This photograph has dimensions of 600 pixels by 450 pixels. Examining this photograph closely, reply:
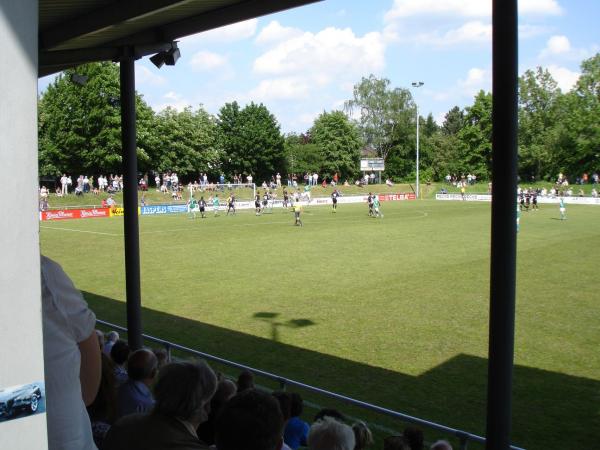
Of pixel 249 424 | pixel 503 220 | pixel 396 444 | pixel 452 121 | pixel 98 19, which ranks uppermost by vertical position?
pixel 452 121

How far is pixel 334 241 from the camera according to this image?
24.6 meters

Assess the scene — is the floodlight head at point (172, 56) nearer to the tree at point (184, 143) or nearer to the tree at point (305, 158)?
the tree at point (184, 143)

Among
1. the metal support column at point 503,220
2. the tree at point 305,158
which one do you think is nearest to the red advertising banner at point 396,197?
the tree at point 305,158

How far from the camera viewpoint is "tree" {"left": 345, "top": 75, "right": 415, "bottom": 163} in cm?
8650

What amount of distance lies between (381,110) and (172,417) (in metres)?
88.1

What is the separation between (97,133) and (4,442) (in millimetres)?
59135

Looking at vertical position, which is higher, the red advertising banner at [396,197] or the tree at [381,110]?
the tree at [381,110]

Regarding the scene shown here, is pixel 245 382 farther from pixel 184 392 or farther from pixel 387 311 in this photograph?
pixel 387 311

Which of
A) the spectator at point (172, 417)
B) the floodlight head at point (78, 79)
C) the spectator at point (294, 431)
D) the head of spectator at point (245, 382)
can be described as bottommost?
the spectator at point (294, 431)

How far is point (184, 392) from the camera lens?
2.56m

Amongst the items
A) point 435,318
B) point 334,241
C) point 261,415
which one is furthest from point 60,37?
point 334,241

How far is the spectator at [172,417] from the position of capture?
2416mm

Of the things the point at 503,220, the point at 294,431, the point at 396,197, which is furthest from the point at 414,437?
the point at 396,197

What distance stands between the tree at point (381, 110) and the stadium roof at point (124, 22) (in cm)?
8220
